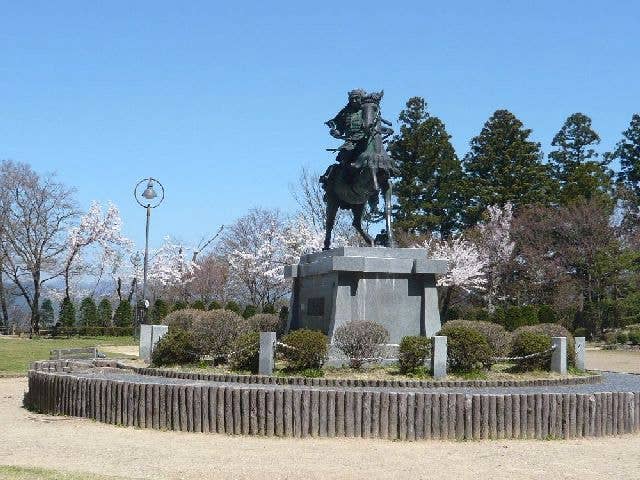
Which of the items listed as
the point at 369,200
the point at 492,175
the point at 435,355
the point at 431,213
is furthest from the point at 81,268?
the point at 435,355

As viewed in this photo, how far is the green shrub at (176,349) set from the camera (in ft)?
50.9

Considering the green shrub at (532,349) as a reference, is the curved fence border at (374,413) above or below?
below

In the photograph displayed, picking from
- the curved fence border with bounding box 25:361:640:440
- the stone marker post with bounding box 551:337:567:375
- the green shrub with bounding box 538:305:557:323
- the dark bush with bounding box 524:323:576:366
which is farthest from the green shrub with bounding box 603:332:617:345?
the curved fence border with bounding box 25:361:640:440

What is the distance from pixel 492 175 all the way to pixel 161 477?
56488 mm

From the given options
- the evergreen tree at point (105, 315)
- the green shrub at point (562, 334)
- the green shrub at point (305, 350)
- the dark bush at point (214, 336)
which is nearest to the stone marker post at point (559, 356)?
the green shrub at point (562, 334)

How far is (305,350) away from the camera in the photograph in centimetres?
1386

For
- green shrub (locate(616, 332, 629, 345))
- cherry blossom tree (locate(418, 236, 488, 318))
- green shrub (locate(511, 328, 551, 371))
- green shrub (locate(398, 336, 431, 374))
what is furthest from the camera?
cherry blossom tree (locate(418, 236, 488, 318))

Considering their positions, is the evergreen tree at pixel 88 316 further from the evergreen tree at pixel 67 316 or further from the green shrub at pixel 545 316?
the green shrub at pixel 545 316

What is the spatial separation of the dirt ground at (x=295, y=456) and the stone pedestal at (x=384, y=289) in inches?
207

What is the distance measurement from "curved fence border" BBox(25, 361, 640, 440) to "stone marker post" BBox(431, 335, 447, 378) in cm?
300

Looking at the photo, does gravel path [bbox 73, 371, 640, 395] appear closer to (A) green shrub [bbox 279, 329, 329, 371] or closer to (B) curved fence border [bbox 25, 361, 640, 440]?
(B) curved fence border [bbox 25, 361, 640, 440]

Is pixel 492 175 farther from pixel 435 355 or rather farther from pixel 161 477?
pixel 161 477

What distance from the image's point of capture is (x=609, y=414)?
11.3m

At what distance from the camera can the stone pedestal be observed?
15.5 m
